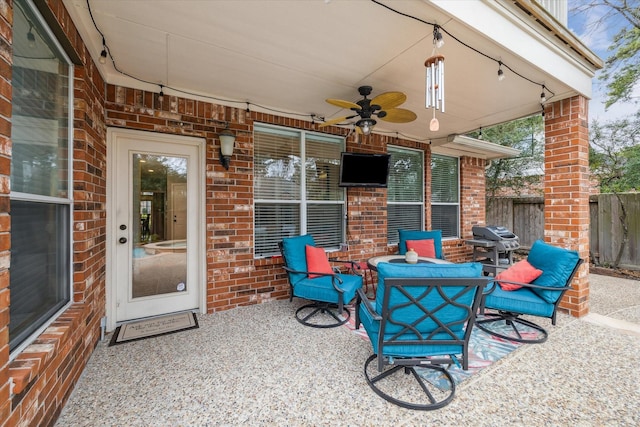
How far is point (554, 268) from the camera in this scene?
101 inches

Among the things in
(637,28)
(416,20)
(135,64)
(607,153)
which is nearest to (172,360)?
(135,64)

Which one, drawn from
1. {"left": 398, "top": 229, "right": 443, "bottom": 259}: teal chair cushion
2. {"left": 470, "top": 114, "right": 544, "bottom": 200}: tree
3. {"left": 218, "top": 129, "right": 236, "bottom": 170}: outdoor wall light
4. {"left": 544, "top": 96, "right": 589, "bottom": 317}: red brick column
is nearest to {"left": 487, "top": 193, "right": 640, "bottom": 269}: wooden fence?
{"left": 470, "top": 114, "right": 544, "bottom": 200}: tree

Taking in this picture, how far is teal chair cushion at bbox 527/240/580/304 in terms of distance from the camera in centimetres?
248

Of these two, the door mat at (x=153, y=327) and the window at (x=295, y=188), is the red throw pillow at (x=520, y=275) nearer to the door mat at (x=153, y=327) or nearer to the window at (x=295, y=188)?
the window at (x=295, y=188)

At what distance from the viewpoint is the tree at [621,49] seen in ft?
17.1

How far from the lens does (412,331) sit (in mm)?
1807

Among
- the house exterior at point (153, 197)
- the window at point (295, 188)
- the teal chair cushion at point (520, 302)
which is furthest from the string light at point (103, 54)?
the teal chair cushion at point (520, 302)

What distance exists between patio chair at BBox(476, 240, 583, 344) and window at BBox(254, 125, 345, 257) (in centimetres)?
225

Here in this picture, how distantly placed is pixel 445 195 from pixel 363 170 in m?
2.56

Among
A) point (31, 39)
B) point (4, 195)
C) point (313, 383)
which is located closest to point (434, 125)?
point (313, 383)

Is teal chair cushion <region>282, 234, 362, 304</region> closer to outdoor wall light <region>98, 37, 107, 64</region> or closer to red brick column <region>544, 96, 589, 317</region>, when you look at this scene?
outdoor wall light <region>98, 37, 107, 64</region>

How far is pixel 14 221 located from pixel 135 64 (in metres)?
1.88

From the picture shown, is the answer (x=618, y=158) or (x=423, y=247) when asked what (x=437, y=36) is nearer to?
(x=423, y=247)

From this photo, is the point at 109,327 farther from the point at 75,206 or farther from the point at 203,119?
the point at 203,119
